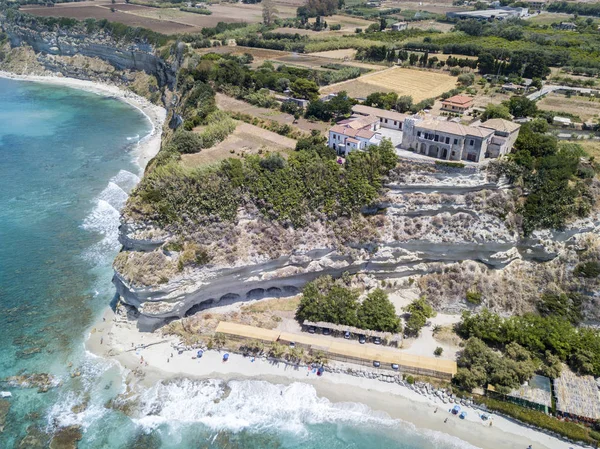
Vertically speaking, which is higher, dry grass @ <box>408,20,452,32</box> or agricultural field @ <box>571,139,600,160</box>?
dry grass @ <box>408,20,452,32</box>

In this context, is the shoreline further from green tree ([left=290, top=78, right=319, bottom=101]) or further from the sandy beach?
the sandy beach

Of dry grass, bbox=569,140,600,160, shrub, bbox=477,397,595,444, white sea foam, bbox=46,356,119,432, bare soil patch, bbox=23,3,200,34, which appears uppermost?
bare soil patch, bbox=23,3,200,34

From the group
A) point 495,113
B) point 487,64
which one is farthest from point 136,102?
point 495,113

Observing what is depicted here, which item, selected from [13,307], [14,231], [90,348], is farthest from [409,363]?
[14,231]

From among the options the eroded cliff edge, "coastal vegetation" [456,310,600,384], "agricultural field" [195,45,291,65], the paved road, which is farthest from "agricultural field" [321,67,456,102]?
the eroded cliff edge

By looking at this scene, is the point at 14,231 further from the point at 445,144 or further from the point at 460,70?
the point at 460,70

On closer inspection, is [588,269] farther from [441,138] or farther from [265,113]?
[265,113]

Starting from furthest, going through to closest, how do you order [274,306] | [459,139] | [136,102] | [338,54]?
[136,102] → [338,54] → [459,139] → [274,306]
